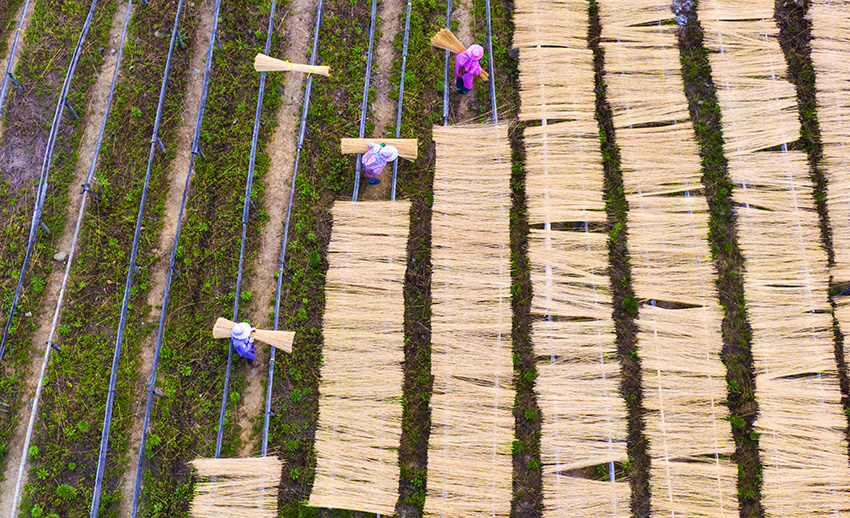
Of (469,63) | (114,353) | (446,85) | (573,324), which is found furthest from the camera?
(446,85)

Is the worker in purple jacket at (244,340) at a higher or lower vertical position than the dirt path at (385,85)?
lower

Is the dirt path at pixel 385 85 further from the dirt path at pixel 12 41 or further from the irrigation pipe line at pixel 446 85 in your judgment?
the dirt path at pixel 12 41

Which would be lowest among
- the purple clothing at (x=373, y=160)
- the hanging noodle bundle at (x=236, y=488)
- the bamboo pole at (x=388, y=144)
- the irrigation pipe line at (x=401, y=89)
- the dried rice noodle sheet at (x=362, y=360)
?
the hanging noodle bundle at (x=236, y=488)

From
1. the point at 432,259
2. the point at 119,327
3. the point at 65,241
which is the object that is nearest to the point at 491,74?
the point at 432,259

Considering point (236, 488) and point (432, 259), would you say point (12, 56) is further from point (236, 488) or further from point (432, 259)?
point (236, 488)

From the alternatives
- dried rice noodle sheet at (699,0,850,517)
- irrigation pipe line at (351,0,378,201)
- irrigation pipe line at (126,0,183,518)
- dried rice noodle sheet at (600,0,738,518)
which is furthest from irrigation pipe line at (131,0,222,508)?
dried rice noodle sheet at (699,0,850,517)

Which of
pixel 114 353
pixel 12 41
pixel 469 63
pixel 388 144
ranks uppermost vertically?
pixel 12 41

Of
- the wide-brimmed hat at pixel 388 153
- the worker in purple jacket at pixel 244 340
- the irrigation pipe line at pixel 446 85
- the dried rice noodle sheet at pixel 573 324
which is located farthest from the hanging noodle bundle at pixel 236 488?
the irrigation pipe line at pixel 446 85
